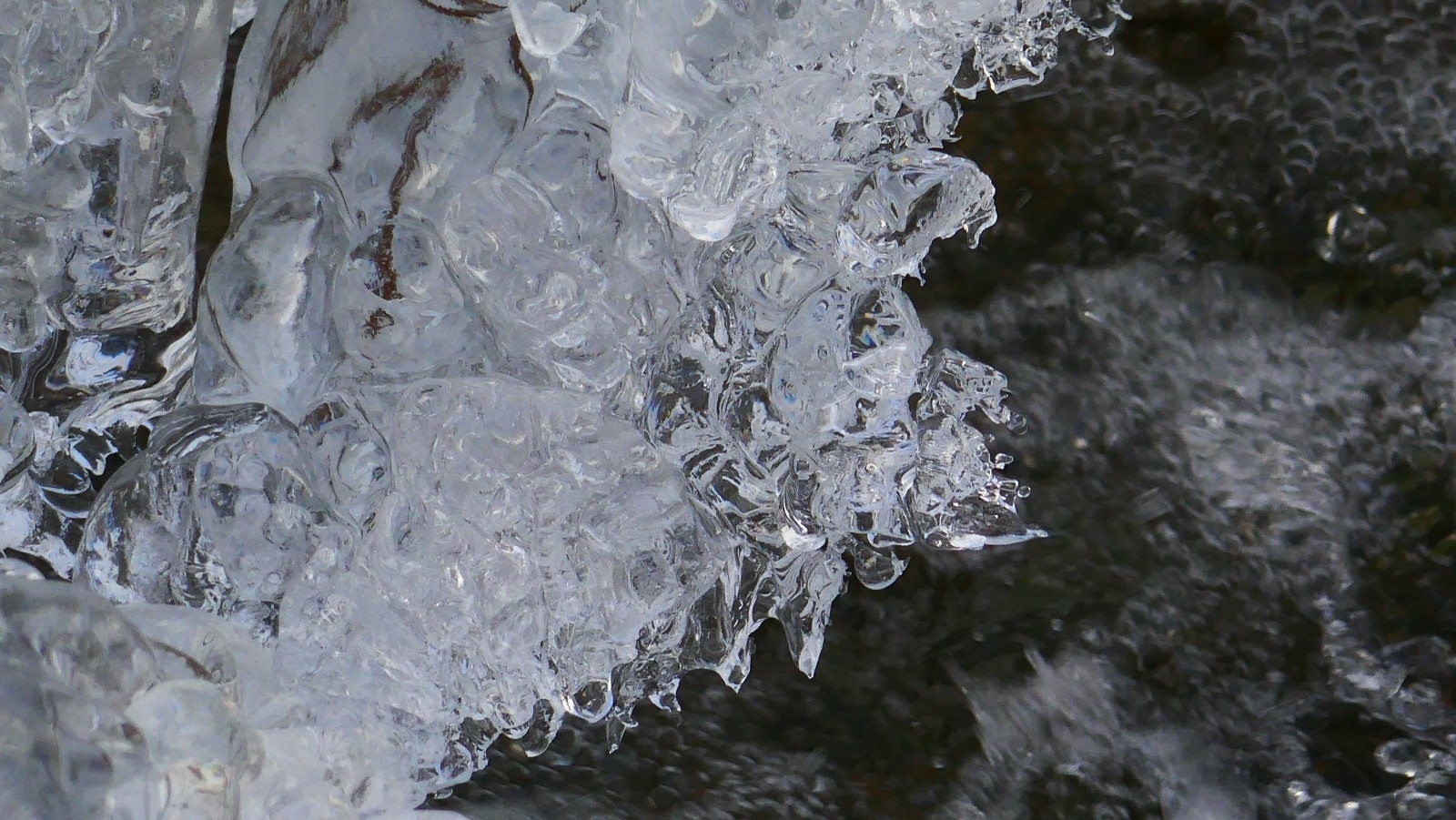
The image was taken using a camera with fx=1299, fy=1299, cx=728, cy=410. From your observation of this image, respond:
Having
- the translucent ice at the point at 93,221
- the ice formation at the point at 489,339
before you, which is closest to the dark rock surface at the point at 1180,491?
the ice formation at the point at 489,339

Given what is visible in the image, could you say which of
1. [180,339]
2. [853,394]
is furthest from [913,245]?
[180,339]

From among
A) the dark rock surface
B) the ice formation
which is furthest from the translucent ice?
the dark rock surface

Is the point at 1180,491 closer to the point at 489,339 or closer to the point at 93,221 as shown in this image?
the point at 489,339

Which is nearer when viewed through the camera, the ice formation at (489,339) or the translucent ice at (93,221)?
the ice formation at (489,339)

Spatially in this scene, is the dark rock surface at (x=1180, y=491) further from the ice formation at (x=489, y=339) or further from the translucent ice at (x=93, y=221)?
the translucent ice at (x=93, y=221)

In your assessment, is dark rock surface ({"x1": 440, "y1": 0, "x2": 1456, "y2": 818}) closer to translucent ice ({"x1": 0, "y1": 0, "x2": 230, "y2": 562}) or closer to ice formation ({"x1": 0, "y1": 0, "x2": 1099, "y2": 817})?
ice formation ({"x1": 0, "y1": 0, "x2": 1099, "y2": 817})

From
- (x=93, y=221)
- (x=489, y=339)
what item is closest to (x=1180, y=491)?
(x=489, y=339)

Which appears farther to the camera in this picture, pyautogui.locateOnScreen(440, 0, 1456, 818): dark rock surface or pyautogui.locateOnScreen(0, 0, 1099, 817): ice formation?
pyautogui.locateOnScreen(440, 0, 1456, 818): dark rock surface

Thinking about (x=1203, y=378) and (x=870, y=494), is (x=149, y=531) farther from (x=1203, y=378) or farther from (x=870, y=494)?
(x=1203, y=378)
